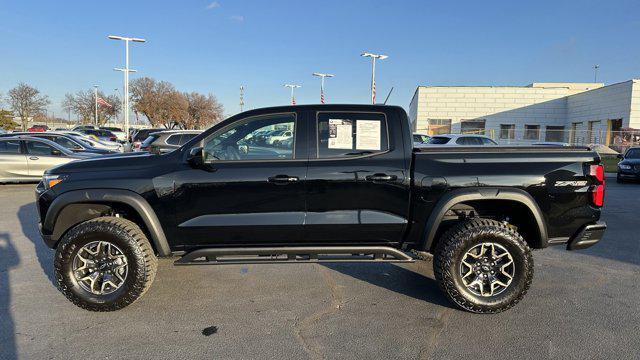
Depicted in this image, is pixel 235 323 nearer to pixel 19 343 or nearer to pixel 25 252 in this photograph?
pixel 19 343

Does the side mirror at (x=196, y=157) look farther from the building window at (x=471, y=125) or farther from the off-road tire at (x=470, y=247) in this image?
the building window at (x=471, y=125)

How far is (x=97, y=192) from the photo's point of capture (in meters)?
3.63

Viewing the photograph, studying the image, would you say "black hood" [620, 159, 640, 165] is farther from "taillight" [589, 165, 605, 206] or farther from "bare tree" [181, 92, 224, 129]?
"bare tree" [181, 92, 224, 129]

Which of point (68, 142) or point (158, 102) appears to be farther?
point (158, 102)

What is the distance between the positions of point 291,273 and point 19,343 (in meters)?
2.54

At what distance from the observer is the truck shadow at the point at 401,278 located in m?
4.11

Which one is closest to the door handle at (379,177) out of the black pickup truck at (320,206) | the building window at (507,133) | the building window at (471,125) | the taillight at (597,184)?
the black pickup truck at (320,206)

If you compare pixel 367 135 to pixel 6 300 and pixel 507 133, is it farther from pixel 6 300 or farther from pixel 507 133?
pixel 507 133

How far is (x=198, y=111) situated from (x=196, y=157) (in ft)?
199

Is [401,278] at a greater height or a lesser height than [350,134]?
lesser

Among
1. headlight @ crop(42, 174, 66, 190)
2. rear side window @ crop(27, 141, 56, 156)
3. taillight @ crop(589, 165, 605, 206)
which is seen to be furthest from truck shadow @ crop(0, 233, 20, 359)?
rear side window @ crop(27, 141, 56, 156)

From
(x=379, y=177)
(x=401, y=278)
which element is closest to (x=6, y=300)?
(x=379, y=177)

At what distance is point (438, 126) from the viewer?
1545 inches

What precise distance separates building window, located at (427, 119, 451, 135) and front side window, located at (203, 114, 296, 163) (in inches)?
1466
